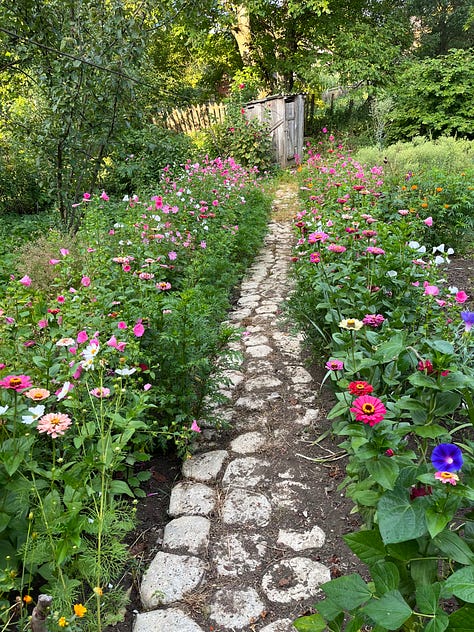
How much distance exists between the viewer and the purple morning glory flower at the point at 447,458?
0.95 meters

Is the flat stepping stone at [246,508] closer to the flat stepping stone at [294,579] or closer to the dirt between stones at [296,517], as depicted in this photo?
the dirt between stones at [296,517]

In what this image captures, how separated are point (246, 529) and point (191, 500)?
0.28 m

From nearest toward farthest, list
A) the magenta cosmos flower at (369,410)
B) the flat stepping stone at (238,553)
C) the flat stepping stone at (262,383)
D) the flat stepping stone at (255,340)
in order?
1. the magenta cosmos flower at (369,410)
2. the flat stepping stone at (238,553)
3. the flat stepping stone at (262,383)
4. the flat stepping stone at (255,340)

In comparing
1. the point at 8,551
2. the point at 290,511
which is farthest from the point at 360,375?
the point at 8,551

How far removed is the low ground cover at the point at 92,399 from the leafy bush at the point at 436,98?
910 cm

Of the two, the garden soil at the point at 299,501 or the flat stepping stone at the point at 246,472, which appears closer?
the garden soil at the point at 299,501

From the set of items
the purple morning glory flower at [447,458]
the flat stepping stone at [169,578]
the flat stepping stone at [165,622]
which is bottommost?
the flat stepping stone at [169,578]

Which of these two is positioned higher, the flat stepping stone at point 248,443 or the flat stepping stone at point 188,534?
the flat stepping stone at point 188,534

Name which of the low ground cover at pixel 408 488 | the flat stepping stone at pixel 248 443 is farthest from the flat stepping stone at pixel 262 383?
the low ground cover at pixel 408 488

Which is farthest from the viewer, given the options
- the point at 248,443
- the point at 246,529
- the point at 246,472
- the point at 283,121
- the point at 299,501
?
the point at 283,121

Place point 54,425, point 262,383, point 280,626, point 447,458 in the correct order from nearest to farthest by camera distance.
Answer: point 447,458 < point 54,425 < point 280,626 < point 262,383

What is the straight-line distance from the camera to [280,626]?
140 cm

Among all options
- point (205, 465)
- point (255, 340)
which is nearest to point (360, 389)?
point (205, 465)

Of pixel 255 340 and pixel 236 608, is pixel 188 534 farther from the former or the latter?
pixel 255 340
